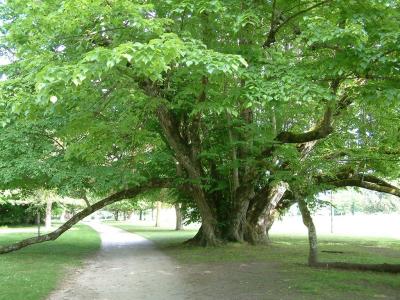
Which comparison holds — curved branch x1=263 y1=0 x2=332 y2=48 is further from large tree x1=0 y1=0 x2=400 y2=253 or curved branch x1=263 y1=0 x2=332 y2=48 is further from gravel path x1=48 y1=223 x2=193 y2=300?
gravel path x1=48 y1=223 x2=193 y2=300

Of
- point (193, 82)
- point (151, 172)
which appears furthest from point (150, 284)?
point (151, 172)

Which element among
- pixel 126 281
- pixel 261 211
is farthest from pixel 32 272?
pixel 261 211

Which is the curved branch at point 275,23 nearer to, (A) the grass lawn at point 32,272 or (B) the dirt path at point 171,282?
(B) the dirt path at point 171,282

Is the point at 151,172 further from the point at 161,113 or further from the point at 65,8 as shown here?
the point at 65,8

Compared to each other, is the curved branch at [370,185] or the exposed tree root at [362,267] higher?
the curved branch at [370,185]

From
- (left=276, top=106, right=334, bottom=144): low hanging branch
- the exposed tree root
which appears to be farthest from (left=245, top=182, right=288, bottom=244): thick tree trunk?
the exposed tree root

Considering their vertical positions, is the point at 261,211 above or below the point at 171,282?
above

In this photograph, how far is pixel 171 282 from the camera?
10703 mm

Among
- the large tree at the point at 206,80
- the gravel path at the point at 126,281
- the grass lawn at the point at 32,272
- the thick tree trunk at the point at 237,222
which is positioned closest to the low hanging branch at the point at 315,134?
the large tree at the point at 206,80

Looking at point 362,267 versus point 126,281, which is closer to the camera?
point 126,281

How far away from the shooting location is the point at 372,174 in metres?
21.6

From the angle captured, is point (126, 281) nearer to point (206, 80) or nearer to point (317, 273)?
point (317, 273)

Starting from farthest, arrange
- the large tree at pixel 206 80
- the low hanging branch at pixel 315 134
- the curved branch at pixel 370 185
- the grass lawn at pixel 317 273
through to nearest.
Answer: the curved branch at pixel 370 185 < the low hanging branch at pixel 315 134 < the grass lawn at pixel 317 273 < the large tree at pixel 206 80

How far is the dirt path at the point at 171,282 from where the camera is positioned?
359 inches
